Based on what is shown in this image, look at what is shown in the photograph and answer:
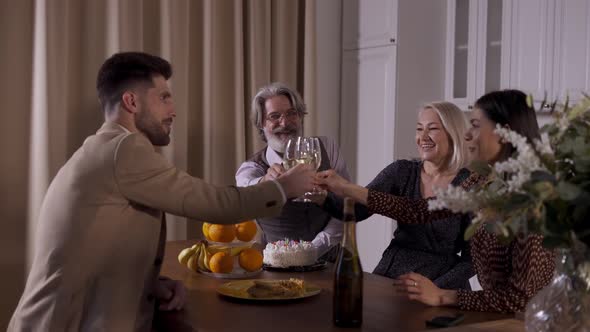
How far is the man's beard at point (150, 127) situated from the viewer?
83.7 inches

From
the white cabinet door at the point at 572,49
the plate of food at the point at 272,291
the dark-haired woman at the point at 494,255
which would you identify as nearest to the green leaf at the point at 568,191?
the dark-haired woman at the point at 494,255

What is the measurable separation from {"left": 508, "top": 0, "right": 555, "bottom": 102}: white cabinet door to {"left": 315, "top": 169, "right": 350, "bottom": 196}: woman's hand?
1.54 m

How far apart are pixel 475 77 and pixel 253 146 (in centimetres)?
134

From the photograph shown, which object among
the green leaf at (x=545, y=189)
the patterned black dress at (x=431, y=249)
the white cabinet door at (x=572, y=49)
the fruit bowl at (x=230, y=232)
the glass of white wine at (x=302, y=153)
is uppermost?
Answer: the white cabinet door at (x=572, y=49)

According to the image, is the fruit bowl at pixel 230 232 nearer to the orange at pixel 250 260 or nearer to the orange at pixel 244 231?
the orange at pixel 244 231

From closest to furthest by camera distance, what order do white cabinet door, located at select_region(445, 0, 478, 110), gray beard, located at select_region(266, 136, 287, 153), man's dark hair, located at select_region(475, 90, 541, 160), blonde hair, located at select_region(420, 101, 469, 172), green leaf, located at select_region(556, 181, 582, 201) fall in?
green leaf, located at select_region(556, 181, 582, 201)
man's dark hair, located at select_region(475, 90, 541, 160)
blonde hair, located at select_region(420, 101, 469, 172)
gray beard, located at select_region(266, 136, 287, 153)
white cabinet door, located at select_region(445, 0, 478, 110)

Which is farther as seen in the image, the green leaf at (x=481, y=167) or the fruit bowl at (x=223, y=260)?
the fruit bowl at (x=223, y=260)

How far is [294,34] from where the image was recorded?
438 cm

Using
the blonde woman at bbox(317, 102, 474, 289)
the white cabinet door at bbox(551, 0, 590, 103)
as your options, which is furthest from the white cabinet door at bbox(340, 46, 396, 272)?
the blonde woman at bbox(317, 102, 474, 289)

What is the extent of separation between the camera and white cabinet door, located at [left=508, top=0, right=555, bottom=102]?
11.7 ft

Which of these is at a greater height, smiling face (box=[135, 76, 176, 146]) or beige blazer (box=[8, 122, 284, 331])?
smiling face (box=[135, 76, 176, 146])

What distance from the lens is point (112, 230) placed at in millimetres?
1872

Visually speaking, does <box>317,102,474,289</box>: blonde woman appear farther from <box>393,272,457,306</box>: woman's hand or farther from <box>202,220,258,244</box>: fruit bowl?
<box>393,272,457,306</box>: woman's hand

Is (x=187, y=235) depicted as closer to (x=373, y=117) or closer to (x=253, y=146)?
(x=253, y=146)
